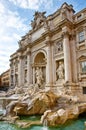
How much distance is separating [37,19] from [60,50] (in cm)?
741

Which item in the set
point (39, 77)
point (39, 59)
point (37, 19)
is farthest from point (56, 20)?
point (39, 77)

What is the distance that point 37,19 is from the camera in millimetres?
19812

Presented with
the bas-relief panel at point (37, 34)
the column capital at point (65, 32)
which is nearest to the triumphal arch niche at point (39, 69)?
the bas-relief panel at point (37, 34)

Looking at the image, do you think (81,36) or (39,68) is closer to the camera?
(81,36)

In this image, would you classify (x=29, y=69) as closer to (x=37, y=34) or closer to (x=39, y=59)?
(x=39, y=59)

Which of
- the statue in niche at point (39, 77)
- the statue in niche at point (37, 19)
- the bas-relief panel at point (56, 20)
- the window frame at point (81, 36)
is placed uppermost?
the statue in niche at point (37, 19)

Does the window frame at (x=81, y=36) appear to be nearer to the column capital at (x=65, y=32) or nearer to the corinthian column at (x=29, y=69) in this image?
the column capital at (x=65, y=32)

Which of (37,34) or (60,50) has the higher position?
(37,34)

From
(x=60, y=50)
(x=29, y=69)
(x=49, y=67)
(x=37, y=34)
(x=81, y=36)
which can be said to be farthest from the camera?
(x=29, y=69)

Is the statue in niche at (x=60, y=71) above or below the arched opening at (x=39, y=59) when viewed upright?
below

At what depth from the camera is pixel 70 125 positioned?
702 cm

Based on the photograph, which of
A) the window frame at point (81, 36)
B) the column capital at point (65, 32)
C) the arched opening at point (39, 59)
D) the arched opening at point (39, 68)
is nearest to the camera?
the window frame at point (81, 36)

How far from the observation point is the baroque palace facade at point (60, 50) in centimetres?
1339

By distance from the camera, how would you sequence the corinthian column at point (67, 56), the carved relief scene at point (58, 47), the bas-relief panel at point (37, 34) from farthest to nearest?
the bas-relief panel at point (37, 34)
the carved relief scene at point (58, 47)
the corinthian column at point (67, 56)
